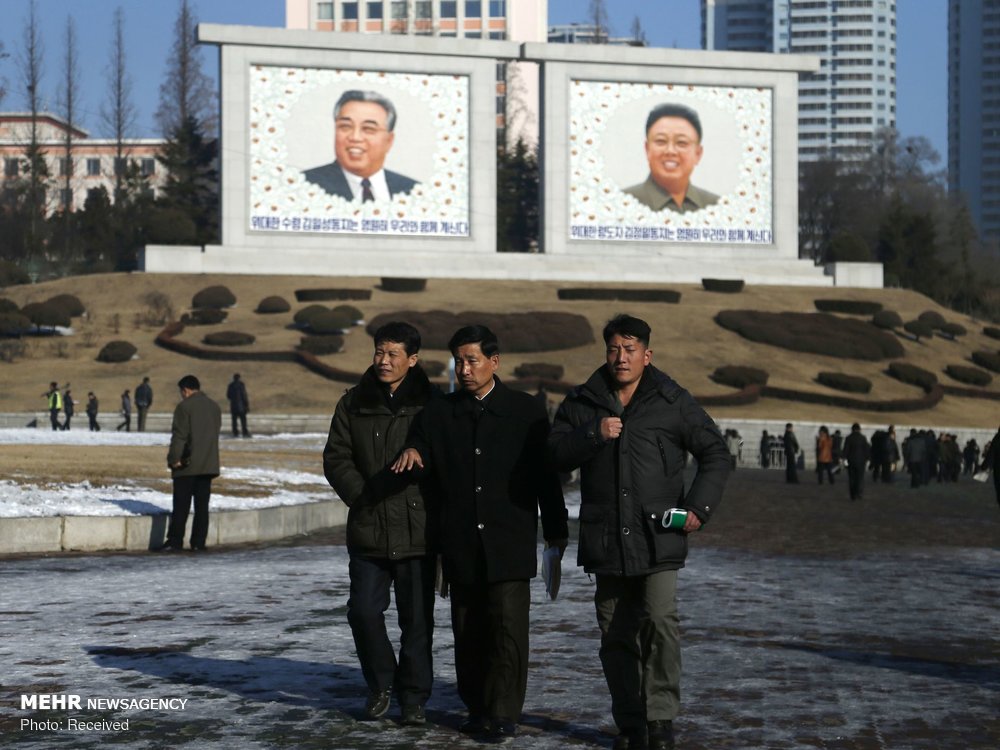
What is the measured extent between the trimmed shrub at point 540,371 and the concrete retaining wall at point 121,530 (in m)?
31.7

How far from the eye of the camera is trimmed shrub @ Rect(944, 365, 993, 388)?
180 feet

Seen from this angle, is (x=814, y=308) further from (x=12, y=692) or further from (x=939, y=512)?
(x=12, y=692)

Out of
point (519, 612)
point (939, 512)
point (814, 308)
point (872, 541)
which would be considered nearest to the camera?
point (519, 612)

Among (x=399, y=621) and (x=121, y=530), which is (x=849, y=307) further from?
(x=399, y=621)

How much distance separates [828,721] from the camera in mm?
6758

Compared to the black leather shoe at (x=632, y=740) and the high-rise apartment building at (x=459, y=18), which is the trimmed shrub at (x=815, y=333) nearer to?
the black leather shoe at (x=632, y=740)

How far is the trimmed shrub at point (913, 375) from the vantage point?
174ft

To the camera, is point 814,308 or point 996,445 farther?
point 814,308

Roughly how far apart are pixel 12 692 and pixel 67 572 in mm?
5652

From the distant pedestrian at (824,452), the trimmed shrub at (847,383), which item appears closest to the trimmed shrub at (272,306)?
the trimmed shrub at (847,383)

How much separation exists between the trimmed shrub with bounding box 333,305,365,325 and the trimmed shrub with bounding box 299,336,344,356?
2.18 metres

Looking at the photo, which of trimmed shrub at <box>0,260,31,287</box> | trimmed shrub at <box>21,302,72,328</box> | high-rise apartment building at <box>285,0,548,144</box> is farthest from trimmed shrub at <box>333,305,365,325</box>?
high-rise apartment building at <box>285,0,548,144</box>

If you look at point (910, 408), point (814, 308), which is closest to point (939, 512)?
point (910, 408)

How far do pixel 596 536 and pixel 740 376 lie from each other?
44.5 m
